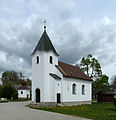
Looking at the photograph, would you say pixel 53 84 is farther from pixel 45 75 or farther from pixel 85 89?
pixel 85 89

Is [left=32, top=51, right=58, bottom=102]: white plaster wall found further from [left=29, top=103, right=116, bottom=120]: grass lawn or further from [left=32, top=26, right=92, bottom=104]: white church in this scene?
[left=29, top=103, right=116, bottom=120]: grass lawn

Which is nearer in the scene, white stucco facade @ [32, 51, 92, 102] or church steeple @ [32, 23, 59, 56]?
white stucco facade @ [32, 51, 92, 102]

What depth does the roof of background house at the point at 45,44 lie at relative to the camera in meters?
28.2

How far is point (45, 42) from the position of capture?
94.0 feet

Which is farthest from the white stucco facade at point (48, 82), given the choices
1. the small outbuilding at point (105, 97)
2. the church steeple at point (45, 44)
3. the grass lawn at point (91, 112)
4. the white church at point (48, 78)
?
the small outbuilding at point (105, 97)

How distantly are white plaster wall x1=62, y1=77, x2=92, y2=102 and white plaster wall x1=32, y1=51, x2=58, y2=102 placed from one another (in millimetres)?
2532

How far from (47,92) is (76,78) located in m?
7.41

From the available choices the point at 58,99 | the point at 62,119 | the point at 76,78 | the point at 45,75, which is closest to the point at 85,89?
the point at 76,78

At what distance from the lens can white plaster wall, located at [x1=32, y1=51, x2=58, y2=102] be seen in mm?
26891

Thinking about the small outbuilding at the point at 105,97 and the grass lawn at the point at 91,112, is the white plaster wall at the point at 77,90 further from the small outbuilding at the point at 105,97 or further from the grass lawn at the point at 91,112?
the small outbuilding at the point at 105,97

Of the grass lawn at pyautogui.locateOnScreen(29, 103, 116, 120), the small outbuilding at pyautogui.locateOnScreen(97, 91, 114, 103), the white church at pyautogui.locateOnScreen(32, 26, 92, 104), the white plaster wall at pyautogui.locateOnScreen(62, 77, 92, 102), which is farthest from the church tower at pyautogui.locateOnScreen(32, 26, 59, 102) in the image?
the small outbuilding at pyautogui.locateOnScreen(97, 91, 114, 103)

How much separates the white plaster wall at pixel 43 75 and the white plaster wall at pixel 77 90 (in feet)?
8.31

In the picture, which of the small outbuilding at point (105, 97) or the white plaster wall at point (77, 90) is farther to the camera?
the small outbuilding at point (105, 97)

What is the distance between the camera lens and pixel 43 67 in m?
27.4
